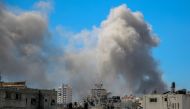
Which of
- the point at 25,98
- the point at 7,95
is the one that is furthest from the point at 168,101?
the point at 7,95

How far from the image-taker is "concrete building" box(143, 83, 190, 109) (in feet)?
303

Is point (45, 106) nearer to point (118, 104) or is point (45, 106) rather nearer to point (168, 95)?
point (168, 95)

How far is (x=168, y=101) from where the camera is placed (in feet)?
307

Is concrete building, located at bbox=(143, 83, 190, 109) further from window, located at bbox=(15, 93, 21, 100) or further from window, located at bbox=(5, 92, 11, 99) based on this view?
window, located at bbox=(5, 92, 11, 99)

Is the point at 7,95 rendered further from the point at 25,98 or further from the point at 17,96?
the point at 25,98

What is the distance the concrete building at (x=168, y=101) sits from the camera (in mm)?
92250

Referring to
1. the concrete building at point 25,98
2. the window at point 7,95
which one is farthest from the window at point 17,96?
the window at point 7,95

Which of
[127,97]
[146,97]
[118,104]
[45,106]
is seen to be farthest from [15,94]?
[127,97]

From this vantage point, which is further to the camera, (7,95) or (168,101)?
(168,101)

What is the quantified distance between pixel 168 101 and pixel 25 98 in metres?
32.2

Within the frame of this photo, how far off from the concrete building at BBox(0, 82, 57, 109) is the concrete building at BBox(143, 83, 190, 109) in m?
22.0

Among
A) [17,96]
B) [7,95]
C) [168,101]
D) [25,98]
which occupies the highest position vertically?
[7,95]

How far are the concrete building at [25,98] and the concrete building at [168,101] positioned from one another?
2203 cm

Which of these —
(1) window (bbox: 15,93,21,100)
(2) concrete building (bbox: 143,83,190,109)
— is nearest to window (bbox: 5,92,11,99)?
(1) window (bbox: 15,93,21,100)
